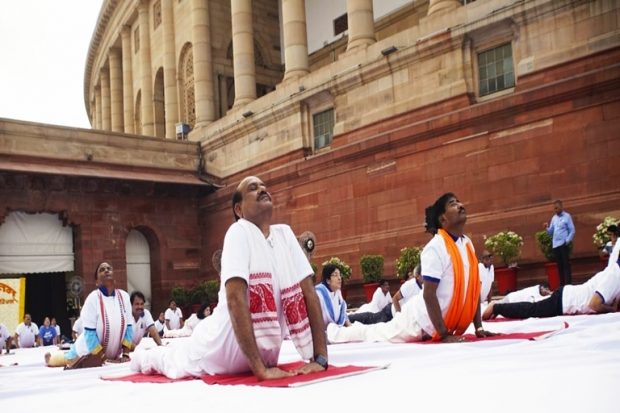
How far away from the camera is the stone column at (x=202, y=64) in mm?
27750

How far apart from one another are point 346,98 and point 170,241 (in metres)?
9.51

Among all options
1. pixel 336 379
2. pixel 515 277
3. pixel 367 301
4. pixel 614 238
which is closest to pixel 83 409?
pixel 336 379

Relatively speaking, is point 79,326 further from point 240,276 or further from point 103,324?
point 240,276

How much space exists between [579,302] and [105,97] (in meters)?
40.3

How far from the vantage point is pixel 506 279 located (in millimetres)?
14273

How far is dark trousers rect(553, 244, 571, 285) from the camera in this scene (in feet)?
42.3

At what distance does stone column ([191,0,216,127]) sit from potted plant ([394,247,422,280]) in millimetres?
13755

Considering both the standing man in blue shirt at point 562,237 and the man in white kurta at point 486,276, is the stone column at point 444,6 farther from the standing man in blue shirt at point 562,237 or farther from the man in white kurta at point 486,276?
the man in white kurta at point 486,276

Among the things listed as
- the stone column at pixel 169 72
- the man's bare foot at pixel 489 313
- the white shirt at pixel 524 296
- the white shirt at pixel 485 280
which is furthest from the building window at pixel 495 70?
the stone column at pixel 169 72

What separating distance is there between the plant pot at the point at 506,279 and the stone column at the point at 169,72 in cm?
2012

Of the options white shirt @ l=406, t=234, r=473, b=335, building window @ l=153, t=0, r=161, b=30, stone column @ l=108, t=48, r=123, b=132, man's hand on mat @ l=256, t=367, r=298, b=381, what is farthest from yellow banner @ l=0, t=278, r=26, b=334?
A: stone column @ l=108, t=48, r=123, b=132

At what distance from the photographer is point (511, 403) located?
10.3 feet

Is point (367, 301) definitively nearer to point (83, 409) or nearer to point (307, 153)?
point (307, 153)

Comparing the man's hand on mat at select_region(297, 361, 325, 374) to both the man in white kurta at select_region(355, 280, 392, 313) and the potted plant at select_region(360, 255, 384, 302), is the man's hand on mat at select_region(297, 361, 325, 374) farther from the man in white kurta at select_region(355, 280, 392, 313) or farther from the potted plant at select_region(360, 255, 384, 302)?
the potted plant at select_region(360, 255, 384, 302)
